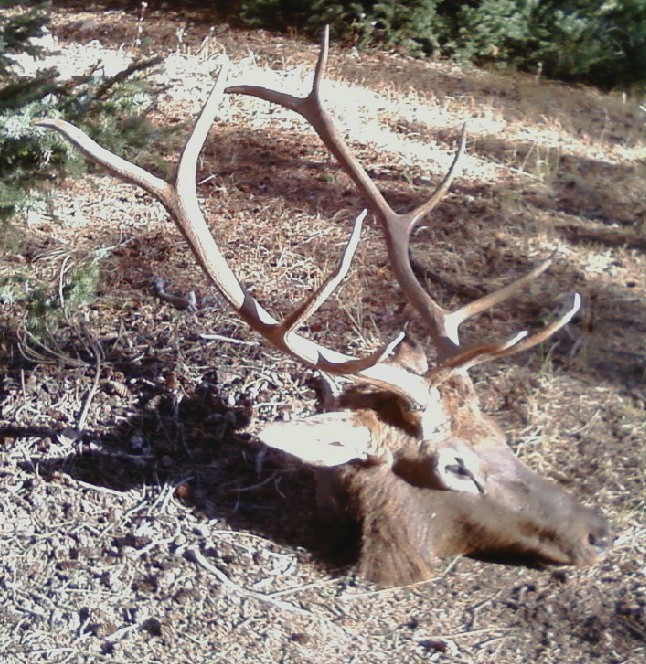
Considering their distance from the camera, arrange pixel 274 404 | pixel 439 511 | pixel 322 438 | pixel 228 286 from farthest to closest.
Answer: pixel 274 404 → pixel 439 511 → pixel 228 286 → pixel 322 438

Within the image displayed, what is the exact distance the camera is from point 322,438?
3373 millimetres

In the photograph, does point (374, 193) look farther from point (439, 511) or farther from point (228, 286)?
point (439, 511)

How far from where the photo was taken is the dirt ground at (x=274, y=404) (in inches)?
135

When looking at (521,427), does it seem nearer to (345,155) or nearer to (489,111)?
(345,155)

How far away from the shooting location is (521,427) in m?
4.36

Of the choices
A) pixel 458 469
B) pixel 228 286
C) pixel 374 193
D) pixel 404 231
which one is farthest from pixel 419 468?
pixel 374 193

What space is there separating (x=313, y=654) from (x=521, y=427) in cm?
155

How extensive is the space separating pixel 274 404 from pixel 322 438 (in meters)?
1.02

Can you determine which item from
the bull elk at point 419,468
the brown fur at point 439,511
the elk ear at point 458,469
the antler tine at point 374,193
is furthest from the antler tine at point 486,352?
the antler tine at point 374,193

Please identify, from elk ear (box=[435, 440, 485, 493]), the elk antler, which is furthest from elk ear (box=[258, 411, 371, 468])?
the elk antler

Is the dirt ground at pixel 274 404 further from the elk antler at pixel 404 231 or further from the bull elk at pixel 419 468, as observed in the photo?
the elk antler at pixel 404 231

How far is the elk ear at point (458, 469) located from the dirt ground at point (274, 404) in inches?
12.9

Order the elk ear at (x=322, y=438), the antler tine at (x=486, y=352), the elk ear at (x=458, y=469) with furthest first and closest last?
the elk ear at (x=458, y=469) < the antler tine at (x=486, y=352) < the elk ear at (x=322, y=438)

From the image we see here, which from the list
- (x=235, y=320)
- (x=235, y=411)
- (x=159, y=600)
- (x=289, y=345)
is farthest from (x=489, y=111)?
(x=159, y=600)
